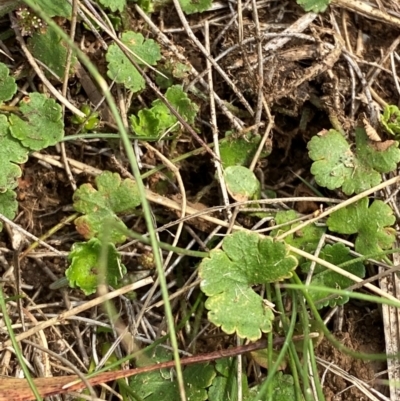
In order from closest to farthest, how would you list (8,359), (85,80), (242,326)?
(242,326) → (8,359) → (85,80)

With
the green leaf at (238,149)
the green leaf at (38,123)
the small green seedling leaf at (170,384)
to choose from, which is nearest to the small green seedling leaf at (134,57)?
the green leaf at (38,123)

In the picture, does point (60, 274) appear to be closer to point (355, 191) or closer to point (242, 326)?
point (242, 326)

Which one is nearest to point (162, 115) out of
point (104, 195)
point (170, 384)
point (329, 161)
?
point (104, 195)

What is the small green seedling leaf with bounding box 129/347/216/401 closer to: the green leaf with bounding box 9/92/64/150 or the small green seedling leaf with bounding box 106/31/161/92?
the green leaf with bounding box 9/92/64/150

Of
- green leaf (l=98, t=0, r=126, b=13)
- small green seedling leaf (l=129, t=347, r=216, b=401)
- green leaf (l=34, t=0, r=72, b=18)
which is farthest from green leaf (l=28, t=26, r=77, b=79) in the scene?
small green seedling leaf (l=129, t=347, r=216, b=401)

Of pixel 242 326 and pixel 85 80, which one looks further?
pixel 85 80

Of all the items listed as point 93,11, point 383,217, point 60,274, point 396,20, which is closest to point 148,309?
point 60,274
